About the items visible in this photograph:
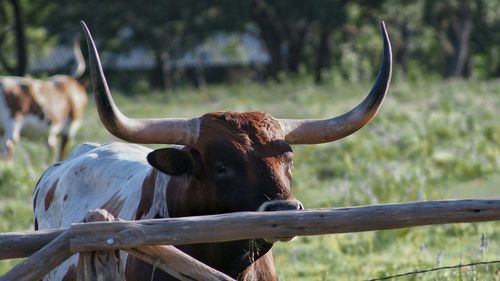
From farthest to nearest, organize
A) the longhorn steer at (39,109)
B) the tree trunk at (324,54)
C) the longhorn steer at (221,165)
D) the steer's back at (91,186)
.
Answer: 1. the tree trunk at (324,54)
2. the longhorn steer at (39,109)
3. the steer's back at (91,186)
4. the longhorn steer at (221,165)

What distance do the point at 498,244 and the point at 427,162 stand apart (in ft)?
22.7

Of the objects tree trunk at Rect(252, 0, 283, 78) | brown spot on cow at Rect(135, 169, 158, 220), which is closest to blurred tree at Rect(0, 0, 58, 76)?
tree trunk at Rect(252, 0, 283, 78)

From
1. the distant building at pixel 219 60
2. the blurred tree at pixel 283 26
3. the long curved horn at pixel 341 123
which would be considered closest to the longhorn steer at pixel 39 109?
the long curved horn at pixel 341 123

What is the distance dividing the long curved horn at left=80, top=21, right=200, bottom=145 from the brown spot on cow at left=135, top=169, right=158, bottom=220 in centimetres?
47

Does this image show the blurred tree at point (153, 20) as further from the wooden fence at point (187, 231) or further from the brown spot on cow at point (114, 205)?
the wooden fence at point (187, 231)

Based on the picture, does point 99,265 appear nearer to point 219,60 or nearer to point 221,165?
point 221,165

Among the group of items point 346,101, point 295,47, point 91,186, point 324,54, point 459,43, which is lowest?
point 91,186

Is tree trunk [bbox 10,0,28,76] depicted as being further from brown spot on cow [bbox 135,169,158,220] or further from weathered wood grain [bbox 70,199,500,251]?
weathered wood grain [bbox 70,199,500,251]

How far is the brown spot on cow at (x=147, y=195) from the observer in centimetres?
616

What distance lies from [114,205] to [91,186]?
2.52ft

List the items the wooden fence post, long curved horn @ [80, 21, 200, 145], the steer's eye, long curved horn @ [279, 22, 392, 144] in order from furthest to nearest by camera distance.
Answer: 1. long curved horn @ [279, 22, 392, 144]
2. the steer's eye
3. long curved horn @ [80, 21, 200, 145]
4. the wooden fence post

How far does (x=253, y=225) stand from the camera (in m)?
4.91

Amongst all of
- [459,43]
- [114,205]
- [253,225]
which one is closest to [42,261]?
[253,225]

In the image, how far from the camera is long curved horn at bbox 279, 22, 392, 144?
19.8ft
